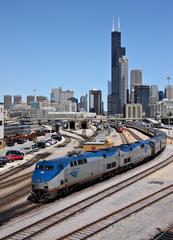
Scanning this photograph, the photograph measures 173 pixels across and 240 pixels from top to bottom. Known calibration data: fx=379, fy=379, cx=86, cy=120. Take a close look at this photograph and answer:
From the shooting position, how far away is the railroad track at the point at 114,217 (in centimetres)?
2321

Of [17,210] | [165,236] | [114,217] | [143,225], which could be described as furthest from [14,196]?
[165,236]

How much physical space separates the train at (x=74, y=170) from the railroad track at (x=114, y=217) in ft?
19.8

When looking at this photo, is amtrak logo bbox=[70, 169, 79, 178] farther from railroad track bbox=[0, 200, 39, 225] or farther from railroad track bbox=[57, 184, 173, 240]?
railroad track bbox=[57, 184, 173, 240]

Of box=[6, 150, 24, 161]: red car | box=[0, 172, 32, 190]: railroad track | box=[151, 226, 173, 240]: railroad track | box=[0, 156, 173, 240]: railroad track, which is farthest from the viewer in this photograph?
box=[6, 150, 24, 161]: red car

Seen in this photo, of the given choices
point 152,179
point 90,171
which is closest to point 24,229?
point 90,171

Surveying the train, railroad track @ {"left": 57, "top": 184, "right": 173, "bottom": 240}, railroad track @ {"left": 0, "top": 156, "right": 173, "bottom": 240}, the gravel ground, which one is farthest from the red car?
the gravel ground

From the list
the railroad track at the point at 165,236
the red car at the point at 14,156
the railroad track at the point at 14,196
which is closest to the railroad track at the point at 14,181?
the railroad track at the point at 14,196

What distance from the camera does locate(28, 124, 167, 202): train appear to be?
31188 mm

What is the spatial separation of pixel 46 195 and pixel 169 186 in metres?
13.2

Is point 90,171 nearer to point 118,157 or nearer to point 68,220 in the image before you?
point 118,157

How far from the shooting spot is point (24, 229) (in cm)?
2408

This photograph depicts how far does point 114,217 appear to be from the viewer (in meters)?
27.1

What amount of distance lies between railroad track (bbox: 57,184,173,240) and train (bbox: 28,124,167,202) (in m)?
6.04

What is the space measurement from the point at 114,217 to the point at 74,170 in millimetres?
7918
